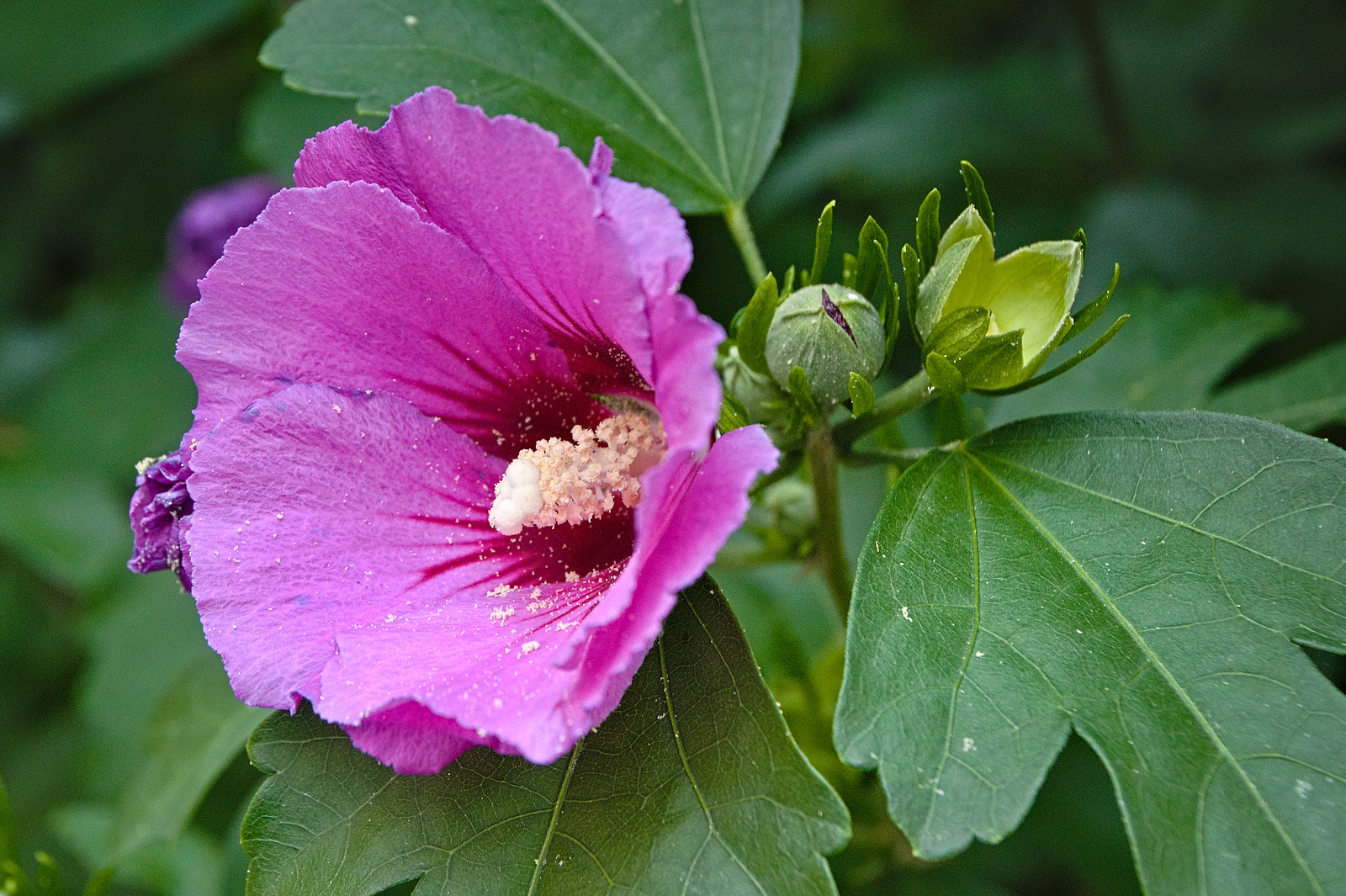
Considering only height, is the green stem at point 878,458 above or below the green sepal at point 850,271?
below

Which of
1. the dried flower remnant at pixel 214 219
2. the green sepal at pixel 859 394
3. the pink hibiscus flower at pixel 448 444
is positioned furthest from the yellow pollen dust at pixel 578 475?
the dried flower remnant at pixel 214 219

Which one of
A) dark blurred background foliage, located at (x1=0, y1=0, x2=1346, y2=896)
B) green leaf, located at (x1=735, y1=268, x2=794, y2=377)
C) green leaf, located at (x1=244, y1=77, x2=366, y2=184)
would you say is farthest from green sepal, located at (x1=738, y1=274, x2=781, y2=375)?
green leaf, located at (x1=244, y1=77, x2=366, y2=184)

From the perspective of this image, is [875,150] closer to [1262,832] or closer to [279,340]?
[279,340]

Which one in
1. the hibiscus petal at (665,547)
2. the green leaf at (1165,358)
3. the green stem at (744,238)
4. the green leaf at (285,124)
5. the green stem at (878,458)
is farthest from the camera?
the green leaf at (285,124)

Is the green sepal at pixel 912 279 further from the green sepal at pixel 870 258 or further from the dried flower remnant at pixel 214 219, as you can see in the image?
the dried flower remnant at pixel 214 219

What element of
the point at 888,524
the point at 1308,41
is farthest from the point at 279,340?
the point at 1308,41

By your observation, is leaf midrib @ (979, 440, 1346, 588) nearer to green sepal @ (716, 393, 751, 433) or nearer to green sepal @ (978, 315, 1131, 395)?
green sepal @ (978, 315, 1131, 395)
